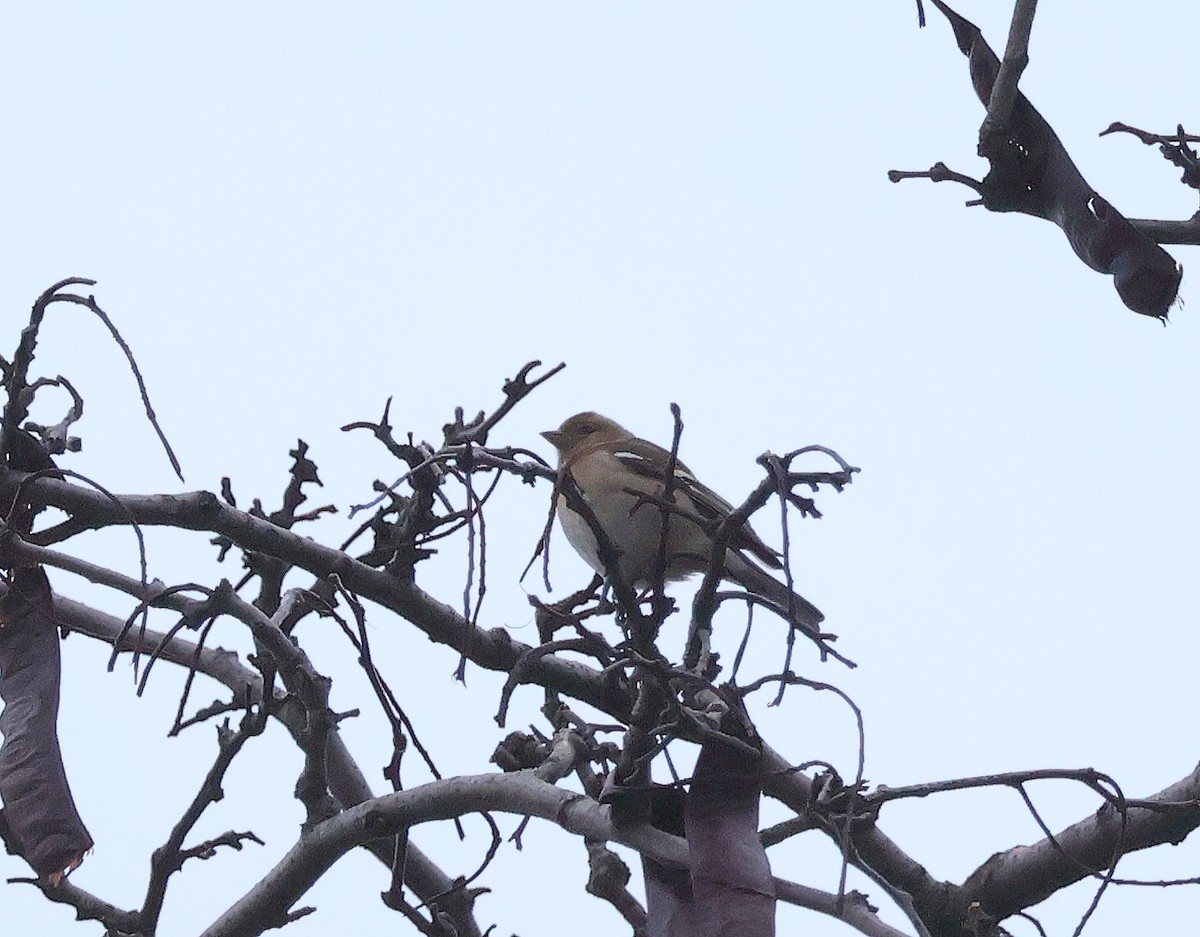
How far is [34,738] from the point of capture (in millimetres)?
2689

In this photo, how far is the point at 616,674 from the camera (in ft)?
11.0

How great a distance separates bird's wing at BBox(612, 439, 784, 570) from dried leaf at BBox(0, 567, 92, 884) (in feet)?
5.70

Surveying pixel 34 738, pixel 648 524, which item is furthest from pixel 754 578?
pixel 34 738

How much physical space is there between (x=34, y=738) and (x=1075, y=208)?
2.52 m

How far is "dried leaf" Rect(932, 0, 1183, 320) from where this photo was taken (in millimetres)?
3217

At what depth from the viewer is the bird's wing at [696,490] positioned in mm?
4469

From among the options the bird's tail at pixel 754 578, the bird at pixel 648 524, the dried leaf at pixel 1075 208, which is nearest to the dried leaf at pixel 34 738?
the bird at pixel 648 524

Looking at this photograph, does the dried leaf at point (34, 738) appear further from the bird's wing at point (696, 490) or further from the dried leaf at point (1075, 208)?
the dried leaf at point (1075, 208)

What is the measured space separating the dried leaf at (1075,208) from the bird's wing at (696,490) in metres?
1.19

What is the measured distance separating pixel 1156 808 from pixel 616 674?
1.22 metres

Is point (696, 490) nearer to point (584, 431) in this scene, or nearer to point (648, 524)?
point (648, 524)

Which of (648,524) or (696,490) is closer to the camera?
(696,490)

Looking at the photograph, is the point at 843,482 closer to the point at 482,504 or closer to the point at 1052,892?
the point at 482,504

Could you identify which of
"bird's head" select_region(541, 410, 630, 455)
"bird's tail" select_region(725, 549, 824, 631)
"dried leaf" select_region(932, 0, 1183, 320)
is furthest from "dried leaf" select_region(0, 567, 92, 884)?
"bird's head" select_region(541, 410, 630, 455)
